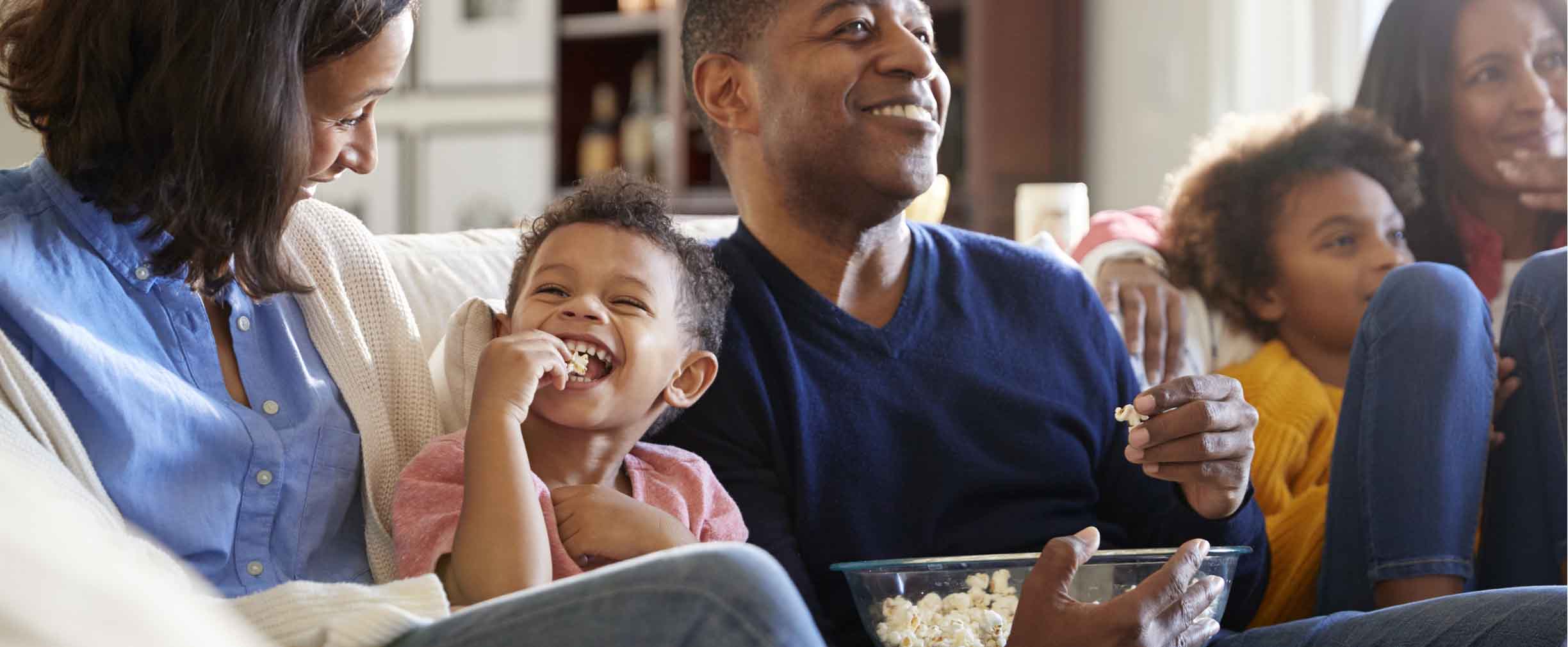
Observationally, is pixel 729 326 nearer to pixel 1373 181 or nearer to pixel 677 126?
pixel 1373 181

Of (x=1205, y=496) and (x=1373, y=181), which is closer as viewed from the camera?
(x=1205, y=496)

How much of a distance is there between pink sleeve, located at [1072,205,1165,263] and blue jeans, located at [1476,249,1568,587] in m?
0.52

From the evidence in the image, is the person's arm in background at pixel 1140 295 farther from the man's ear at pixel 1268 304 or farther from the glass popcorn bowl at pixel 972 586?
the glass popcorn bowl at pixel 972 586

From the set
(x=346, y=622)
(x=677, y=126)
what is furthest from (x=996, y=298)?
(x=677, y=126)

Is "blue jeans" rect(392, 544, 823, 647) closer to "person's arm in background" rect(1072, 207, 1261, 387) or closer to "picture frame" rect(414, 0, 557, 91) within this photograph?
"person's arm in background" rect(1072, 207, 1261, 387)

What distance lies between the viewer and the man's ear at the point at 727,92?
1789 mm

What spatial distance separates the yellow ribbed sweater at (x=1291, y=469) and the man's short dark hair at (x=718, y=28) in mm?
750

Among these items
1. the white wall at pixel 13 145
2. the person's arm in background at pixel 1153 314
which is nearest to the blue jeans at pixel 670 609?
the person's arm in background at pixel 1153 314

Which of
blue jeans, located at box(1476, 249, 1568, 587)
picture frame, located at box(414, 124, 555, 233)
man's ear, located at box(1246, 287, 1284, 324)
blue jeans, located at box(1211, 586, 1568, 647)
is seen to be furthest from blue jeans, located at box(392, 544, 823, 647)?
picture frame, located at box(414, 124, 555, 233)

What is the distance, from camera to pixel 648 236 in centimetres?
154

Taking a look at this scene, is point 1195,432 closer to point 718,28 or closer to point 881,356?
point 881,356

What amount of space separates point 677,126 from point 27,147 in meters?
3.01

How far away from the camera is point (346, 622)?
1009mm

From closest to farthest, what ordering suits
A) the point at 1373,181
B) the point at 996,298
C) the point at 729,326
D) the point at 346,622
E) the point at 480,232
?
the point at 346,622
the point at 729,326
the point at 996,298
the point at 480,232
the point at 1373,181
